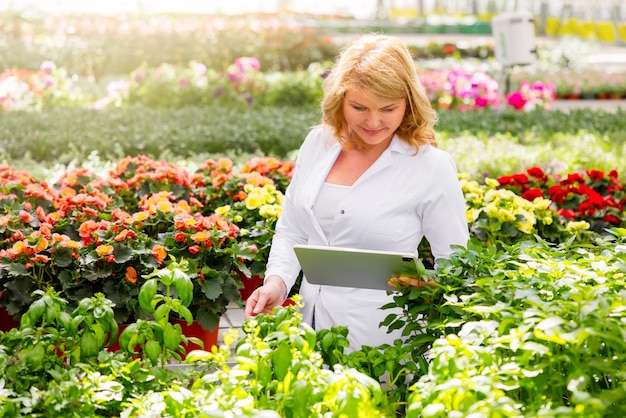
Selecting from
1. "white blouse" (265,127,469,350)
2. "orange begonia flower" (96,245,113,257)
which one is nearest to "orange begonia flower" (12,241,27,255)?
"orange begonia flower" (96,245,113,257)

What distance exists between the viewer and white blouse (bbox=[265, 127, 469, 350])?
2.60 m

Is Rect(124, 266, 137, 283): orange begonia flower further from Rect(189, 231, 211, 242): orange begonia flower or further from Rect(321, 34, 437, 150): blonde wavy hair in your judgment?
Rect(321, 34, 437, 150): blonde wavy hair

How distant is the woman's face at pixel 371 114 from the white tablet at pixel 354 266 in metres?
0.48

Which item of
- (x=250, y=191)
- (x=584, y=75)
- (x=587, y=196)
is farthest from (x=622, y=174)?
(x=584, y=75)

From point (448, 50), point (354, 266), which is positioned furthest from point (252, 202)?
point (448, 50)

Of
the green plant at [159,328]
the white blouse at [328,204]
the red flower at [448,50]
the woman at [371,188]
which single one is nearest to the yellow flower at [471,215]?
the woman at [371,188]

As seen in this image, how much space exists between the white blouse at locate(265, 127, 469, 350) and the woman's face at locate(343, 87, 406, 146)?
109 mm

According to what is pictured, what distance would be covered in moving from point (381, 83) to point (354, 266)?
60cm

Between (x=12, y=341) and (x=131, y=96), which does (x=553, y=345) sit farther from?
(x=131, y=96)

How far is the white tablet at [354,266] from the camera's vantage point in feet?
6.96

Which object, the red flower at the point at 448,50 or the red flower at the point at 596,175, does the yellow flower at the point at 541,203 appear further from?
the red flower at the point at 448,50

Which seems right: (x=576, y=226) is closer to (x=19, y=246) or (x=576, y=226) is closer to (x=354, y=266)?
(x=354, y=266)

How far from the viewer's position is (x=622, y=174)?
5473mm

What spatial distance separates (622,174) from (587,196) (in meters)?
1.16
